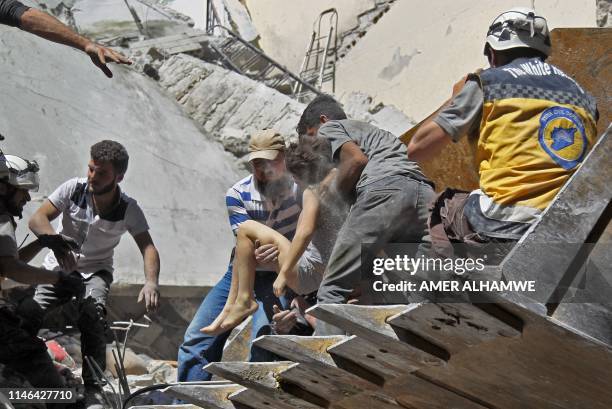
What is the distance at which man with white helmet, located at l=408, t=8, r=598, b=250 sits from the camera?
14.7 feet

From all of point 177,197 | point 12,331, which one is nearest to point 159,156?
point 177,197

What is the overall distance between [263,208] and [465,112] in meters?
2.04

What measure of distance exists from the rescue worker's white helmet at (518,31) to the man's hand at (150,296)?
3.07 metres

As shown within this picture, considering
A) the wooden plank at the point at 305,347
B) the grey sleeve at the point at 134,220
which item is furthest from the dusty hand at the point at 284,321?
the grey sleeve at the point at 134,220

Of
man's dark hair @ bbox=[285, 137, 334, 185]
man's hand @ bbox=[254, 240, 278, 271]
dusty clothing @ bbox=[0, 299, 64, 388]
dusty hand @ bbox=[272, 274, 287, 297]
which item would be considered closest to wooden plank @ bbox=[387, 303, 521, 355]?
man's dark hair @ bbox=[285, 137, 334, 185]

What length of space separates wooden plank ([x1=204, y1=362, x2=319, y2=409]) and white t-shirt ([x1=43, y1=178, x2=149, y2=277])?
2.27 metres

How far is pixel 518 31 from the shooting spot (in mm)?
4758

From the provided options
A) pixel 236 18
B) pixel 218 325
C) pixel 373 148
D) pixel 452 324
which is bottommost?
pixel 218 325

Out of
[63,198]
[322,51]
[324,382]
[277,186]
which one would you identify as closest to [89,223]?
[63,198]

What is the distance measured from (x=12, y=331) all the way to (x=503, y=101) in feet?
10.8

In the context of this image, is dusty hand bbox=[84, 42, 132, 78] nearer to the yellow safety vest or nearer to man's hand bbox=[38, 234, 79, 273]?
man's hand bbox=[38, 234, 79, 273]

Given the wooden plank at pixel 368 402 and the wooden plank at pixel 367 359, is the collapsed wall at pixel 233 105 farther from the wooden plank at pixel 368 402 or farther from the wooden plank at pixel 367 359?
the wooden plank at pixel 367 359

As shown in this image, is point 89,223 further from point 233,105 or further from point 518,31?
point 233,105

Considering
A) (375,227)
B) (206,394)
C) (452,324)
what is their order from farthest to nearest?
(206,394), (375,227), (452,324)
